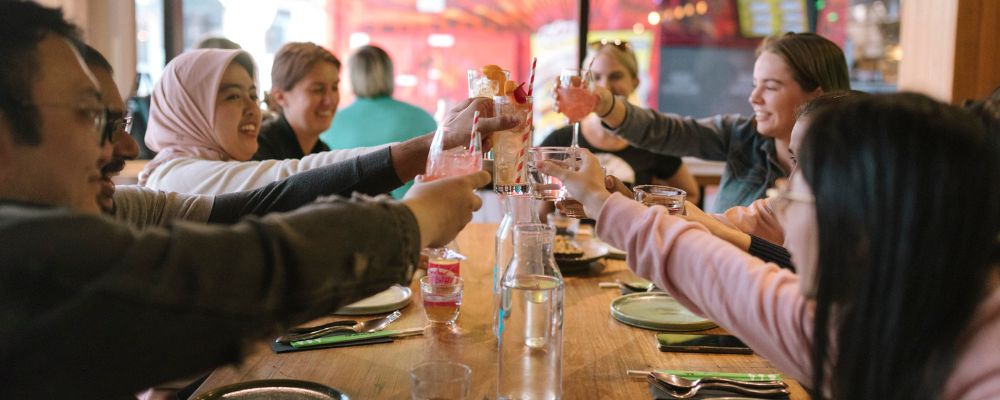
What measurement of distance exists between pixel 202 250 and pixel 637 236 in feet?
2.20

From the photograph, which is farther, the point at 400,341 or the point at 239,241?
the point at 400,341

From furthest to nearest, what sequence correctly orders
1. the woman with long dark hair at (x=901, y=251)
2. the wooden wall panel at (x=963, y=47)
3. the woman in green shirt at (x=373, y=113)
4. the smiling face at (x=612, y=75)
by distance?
the woman in green shirt at (x=373, y=113) < the smiling face at (x=612, y=75) < the wooden wall panel at (x=963, y=47) < the woman with long dark hair at (x=901, y=251)

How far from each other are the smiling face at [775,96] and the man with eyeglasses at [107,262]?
1.86 metres

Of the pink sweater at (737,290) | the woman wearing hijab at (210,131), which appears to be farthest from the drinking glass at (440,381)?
the woman wearing hijab at (210,131)

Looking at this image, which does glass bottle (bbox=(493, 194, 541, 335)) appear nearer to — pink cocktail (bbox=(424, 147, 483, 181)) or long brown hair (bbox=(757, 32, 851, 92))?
pink cocktail (bbox=(424, 147, 483, 181))

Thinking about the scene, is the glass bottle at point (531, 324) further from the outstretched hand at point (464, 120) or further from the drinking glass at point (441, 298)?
the outstretched hand at point (464, 120)

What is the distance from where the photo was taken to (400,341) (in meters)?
1.63

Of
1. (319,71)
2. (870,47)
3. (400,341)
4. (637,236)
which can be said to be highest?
(870,47)

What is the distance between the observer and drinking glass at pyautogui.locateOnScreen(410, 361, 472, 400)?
3.88 feet

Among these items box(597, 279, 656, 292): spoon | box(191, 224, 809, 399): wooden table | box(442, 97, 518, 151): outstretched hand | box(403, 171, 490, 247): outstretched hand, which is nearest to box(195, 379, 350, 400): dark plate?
box(191, 224, 809, 399): wooden table

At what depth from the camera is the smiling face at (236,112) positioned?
8.46 feet

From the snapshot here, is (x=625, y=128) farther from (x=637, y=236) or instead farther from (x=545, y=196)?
(x=637, y=236)

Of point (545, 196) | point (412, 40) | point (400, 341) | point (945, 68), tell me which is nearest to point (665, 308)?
point (545, 196)

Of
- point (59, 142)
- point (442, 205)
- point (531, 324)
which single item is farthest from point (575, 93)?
point (59, 142)
